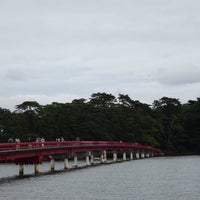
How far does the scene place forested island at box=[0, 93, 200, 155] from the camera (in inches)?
4865

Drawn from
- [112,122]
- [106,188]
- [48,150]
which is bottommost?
[106,188]

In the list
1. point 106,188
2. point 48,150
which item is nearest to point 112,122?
point 48,150

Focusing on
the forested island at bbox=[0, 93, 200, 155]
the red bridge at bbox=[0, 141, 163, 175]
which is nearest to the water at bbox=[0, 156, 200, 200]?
the red bridge at bbox=[0, 141, 163, 175]

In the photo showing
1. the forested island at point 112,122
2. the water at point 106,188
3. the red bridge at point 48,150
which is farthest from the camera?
the forested island at point 112,122

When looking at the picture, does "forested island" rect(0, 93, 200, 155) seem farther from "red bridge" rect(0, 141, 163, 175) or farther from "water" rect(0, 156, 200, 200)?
"water" rect(0, 156, 200, 200)

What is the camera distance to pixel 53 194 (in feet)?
132

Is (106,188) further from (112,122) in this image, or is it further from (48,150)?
(112,122)

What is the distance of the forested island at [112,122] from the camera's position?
124 meters

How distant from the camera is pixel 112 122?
136 metres

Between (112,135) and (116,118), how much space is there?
593 centimetres

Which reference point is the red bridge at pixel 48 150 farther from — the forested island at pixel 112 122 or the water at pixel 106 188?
the forested island at pixel 112 122

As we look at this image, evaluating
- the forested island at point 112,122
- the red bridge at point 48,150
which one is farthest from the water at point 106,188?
the forested island at point 112,122

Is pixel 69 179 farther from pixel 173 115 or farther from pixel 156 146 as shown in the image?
pixel 173 115

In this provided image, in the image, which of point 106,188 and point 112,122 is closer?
point 106,188
